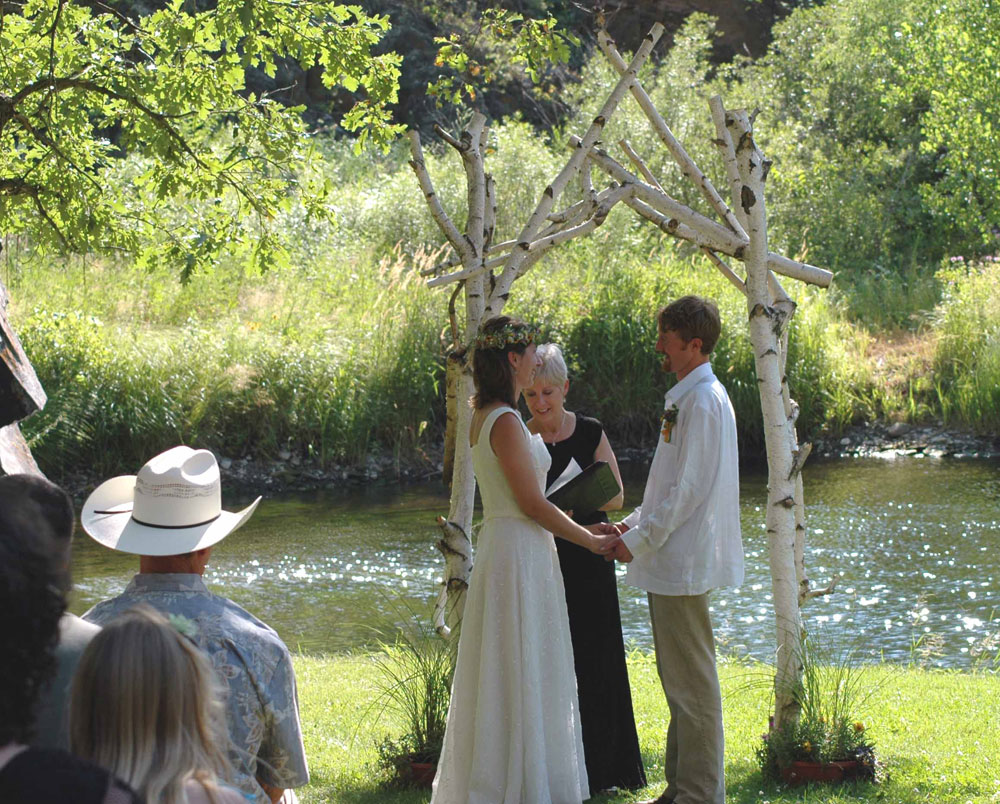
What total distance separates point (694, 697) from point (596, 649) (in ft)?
2.25

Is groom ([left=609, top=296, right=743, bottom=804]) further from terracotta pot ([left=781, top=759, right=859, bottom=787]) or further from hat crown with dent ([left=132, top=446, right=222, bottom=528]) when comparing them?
hat crown with dent ([left=132, top=446, right=222, bottom=528])

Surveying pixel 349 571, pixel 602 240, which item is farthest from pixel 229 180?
pixel 602 240

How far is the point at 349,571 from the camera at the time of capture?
12.6 metres

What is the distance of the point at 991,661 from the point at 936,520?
5610mm

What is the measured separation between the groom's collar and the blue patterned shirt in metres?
2.16

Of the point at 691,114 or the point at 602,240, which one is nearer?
the point at 602,240

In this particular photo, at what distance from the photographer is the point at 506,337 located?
175 inches

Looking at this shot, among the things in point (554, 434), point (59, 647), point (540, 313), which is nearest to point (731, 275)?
point (554, 434)

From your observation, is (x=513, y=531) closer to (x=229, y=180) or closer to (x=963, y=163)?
(x=229, y=180)

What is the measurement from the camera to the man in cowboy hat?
2715 mm

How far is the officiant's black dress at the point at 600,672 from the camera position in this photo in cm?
507

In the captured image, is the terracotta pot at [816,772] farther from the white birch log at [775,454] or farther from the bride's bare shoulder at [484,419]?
the bride's bare shoulder at [484,419]

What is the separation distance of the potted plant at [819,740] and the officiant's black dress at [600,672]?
0.60 m

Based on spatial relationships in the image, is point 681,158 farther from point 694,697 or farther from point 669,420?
point 694,697
